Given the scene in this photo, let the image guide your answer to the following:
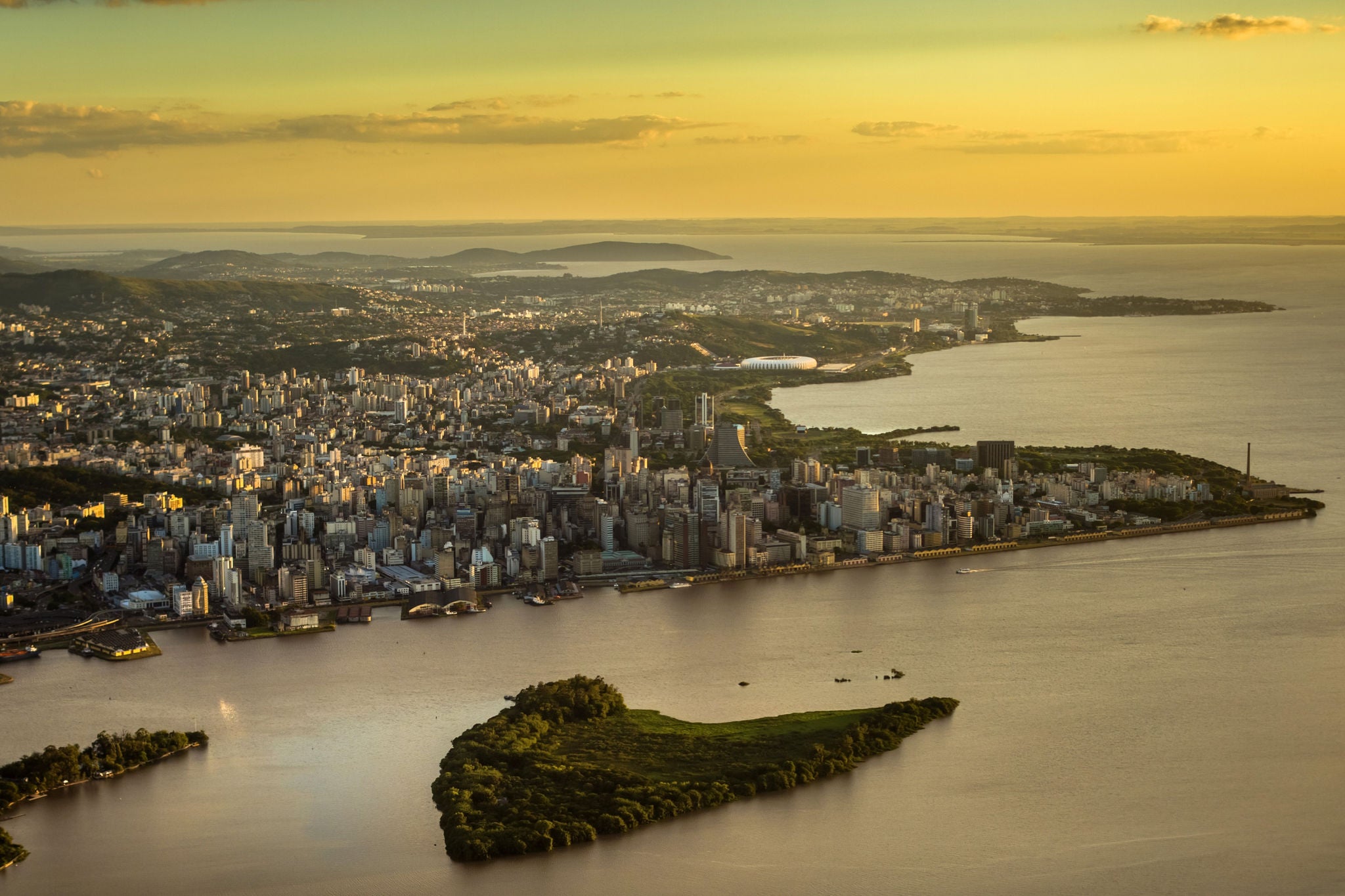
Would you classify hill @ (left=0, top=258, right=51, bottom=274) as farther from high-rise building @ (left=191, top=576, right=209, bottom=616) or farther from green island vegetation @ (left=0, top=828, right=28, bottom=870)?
green island vegetation @ (left=0, top=828, right=28, bottom=870)

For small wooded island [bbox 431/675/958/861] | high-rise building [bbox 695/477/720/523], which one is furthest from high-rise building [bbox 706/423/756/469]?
small wooded island [bbox 431/675/958/861]

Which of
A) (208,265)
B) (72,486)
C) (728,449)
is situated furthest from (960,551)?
(208,265)

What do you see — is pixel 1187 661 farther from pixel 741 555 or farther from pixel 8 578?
pixel 8 578

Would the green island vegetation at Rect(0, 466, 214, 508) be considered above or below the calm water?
above

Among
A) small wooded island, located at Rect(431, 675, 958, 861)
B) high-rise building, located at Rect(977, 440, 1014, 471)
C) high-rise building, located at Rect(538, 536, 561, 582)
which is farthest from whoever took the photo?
high-rise building, located at Rect(977, 440, 1014, 471)

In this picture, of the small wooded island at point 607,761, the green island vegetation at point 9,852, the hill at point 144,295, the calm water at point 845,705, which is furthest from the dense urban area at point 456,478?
the green island vegetation at point 9,852

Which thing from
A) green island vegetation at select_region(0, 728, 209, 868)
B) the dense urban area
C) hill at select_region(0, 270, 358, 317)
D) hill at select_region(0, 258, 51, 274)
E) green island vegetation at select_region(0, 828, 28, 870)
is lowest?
green island vegetation at select_region(0, 828, 28, 870)

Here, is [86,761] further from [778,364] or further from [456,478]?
[778,364]
